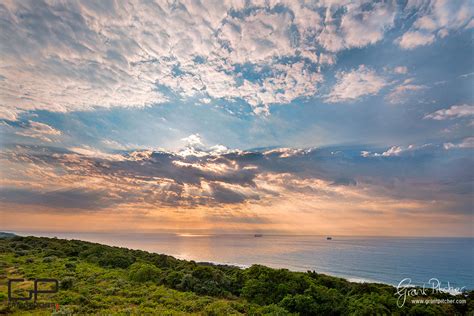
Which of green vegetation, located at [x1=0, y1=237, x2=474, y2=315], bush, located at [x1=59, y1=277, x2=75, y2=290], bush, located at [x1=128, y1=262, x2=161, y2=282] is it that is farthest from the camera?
bush, located at [x1=128, y1=262, x2=161, y2=282]

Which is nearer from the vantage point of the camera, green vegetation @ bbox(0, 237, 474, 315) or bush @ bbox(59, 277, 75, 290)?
green vegetation @ bbox(0, 237, 474, 315)

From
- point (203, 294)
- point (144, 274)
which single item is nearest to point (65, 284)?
point (144, 274)

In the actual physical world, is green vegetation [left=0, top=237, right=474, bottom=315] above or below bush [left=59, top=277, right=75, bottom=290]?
below

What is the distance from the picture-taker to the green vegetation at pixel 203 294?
1848 centimetres

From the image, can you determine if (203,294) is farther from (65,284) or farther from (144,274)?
(65,284)

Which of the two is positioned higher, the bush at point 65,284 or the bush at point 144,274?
the bush at point 65,284

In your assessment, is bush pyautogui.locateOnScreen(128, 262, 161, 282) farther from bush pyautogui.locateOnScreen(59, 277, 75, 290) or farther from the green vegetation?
bush pyautogui.locateOnScreen(59, 277, 75, 290)

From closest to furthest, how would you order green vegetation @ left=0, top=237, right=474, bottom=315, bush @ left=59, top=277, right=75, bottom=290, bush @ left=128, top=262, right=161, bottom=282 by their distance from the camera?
green vegetation @ left=0, top=237, right=474, bottom=315
bush @ left=59, top=277, right=75, bottom=290
bush @ left=128, top=262, right=161, bottom=282

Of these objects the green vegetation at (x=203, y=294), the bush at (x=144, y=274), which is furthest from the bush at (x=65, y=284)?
the bush at (x=144, y=274)

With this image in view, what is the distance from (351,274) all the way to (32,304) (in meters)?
105

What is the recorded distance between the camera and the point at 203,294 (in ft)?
87.9

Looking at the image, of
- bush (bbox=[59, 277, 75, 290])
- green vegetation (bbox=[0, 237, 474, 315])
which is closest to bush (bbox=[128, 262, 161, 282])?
green vegetation (bbox=[0, 237, 474, 315])

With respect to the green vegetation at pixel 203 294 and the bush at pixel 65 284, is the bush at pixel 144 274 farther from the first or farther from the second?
the bush at pixel 65 284

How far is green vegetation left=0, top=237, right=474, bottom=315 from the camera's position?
18.5 m
